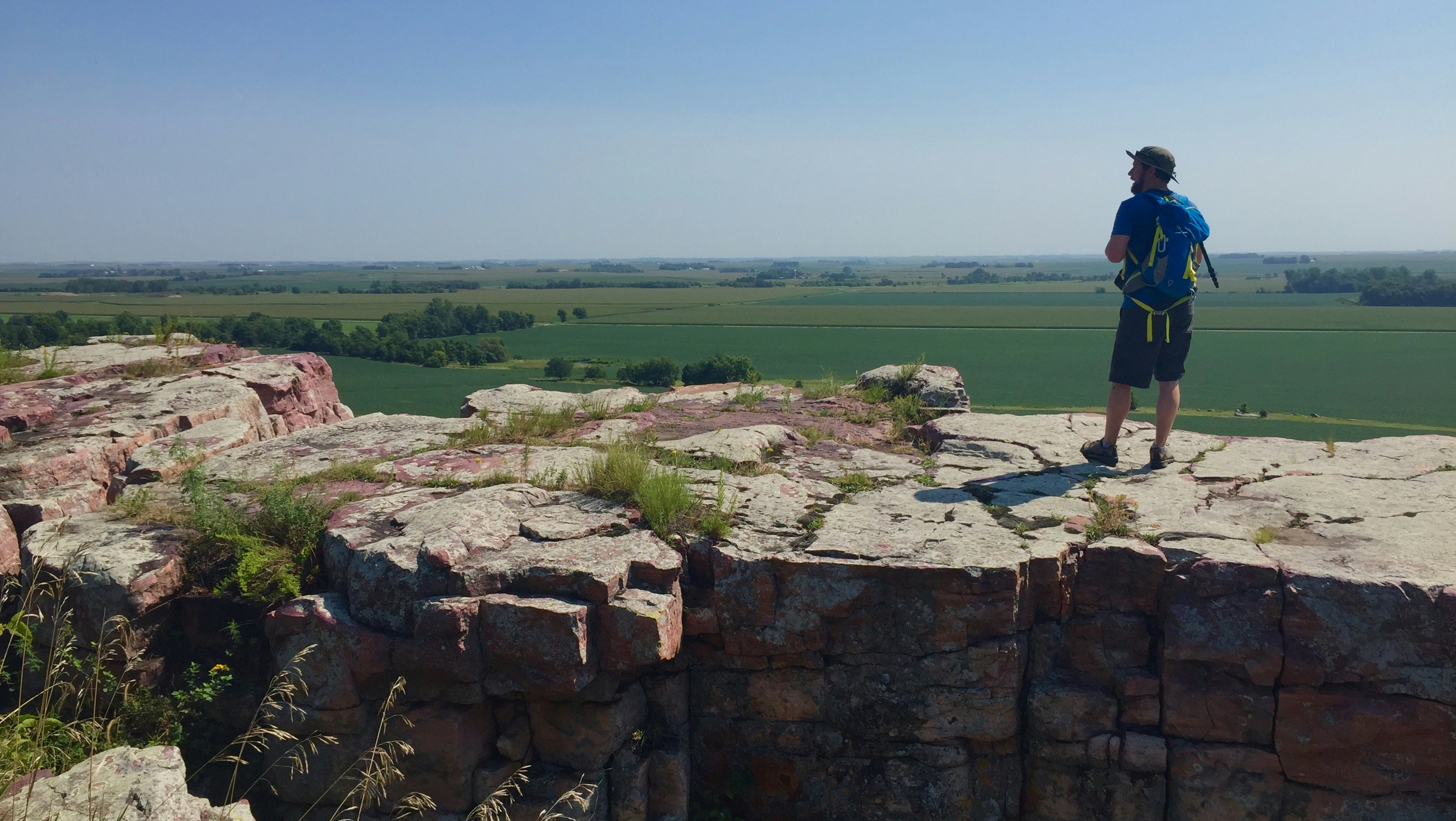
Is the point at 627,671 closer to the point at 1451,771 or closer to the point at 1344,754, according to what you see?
the point at 1344,754

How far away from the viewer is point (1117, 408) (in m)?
5.34

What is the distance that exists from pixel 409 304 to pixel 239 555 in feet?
203

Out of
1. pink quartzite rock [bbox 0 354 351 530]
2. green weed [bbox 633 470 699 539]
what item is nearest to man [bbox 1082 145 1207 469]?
green weed [bbox 633 470 699 539]

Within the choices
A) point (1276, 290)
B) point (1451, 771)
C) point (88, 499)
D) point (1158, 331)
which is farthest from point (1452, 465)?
point (1276, 290)

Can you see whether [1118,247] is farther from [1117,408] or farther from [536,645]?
[536,645]

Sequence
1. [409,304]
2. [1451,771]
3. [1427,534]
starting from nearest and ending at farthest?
[1451,771] < [1427,534] < [409,304]

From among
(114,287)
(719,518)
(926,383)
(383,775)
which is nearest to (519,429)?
(719,518)

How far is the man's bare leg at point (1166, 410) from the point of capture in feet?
17.5

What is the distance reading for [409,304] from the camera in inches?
2425

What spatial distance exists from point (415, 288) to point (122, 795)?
9890cm

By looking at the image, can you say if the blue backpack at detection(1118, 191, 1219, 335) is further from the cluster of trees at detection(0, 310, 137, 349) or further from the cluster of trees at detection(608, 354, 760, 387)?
the cluster of trees at detection(0, 310, 137, 349)

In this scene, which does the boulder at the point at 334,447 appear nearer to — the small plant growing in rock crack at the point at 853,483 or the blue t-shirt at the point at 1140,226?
the small plant growing in rock crack at the point at 853,483

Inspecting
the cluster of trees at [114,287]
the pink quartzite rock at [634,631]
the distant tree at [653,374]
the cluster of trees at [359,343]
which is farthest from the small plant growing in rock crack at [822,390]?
the cluster of trees at [114,287]

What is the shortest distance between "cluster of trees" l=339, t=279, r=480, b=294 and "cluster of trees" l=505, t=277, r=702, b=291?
614 centimetres
